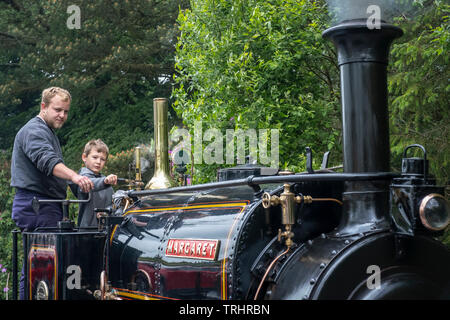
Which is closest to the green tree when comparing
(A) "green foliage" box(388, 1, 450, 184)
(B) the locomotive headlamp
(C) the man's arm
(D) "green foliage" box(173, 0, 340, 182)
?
(D) "green foliage" box(173, 0, 340, 182)

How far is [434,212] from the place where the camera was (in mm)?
2201

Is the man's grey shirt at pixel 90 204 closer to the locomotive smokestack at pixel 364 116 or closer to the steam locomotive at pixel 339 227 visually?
the steam locomotive at pixel 339 227

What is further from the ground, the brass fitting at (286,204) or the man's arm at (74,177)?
the man's arm at (74,177)

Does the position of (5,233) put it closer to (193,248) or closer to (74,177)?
(74,177)

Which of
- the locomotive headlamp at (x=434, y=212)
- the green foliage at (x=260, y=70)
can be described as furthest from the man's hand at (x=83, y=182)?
the locomotive headlamp at (x=434, y=212)

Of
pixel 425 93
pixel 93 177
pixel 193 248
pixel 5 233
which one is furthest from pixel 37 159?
pixel 5 233

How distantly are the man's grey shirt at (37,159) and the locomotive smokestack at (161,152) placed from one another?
0.82 metres

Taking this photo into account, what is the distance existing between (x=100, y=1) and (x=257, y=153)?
27.0 feet

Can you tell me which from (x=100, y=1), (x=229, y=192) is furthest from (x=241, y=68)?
(x=100, y=1)

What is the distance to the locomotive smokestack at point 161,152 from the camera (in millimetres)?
4414

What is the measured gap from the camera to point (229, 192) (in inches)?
111

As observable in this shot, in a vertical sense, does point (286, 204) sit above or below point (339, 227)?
above

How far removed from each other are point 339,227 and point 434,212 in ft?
1.46
